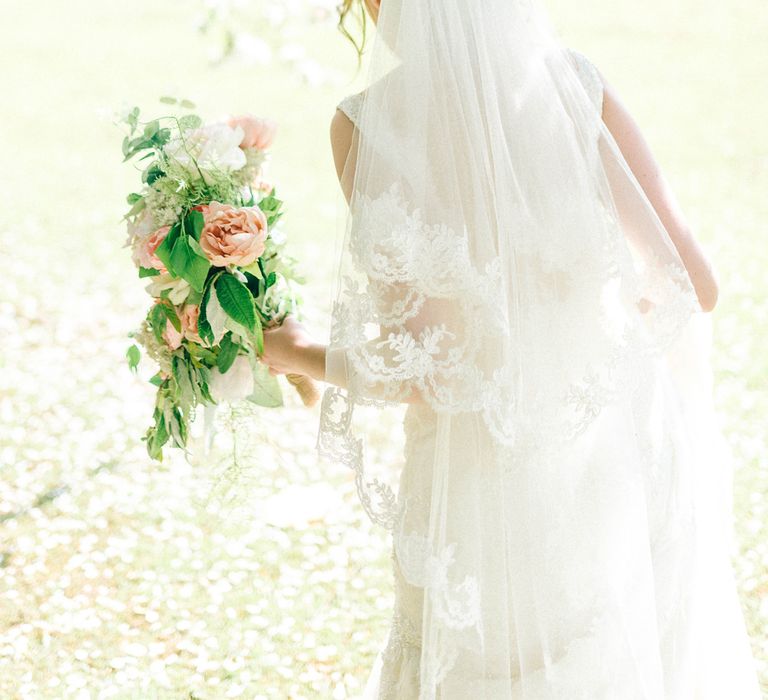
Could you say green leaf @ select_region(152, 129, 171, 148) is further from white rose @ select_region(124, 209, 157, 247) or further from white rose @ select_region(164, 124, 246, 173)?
white rose @ select_region(124, 209, 157, 247)

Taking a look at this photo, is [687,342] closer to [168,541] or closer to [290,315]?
[290,315]

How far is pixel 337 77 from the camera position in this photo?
11.1 meters

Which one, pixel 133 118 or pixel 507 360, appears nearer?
pixel 507 360

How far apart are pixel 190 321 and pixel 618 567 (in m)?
1.15

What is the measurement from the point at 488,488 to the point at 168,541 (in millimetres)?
2862

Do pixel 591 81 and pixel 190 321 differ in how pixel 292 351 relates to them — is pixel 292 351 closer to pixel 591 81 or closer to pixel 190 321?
pixel 190 321

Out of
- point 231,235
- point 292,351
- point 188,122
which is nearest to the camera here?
point 231,235

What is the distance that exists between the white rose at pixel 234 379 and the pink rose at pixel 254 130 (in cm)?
55

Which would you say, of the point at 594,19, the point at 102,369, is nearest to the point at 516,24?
the point at 102,369

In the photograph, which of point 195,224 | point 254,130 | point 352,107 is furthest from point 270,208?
point 352,107

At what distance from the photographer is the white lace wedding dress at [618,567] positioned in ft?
7.39

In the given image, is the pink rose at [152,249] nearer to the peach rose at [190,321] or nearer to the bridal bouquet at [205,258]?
the bridal bouquet at [205,258]

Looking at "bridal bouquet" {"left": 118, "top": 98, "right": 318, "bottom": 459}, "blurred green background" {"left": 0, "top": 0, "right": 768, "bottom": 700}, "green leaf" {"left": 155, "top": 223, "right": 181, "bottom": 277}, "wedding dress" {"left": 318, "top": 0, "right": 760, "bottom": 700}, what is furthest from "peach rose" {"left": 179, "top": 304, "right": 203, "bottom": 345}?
"wedding dress" {"left": 318, "top": 0, "right": 760, "bottom": 700}

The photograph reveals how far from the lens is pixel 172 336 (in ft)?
8.61
